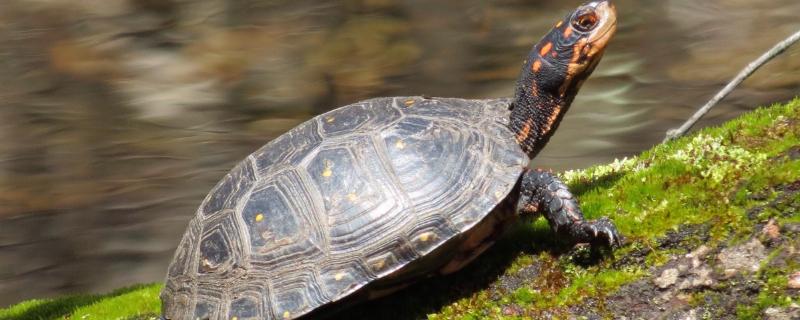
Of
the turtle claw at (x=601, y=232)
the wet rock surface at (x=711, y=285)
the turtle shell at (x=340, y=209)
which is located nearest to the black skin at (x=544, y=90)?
the turtle shell at (x=340, y=209)

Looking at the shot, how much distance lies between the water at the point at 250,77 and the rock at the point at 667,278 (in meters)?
8.14

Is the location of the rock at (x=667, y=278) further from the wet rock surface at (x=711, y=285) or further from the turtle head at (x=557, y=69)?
the turtle head at (x=557, y=69)

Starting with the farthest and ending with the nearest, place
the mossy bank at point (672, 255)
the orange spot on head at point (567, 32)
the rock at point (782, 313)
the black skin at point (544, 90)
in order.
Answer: the orange spot on head at point (567, 32), the black skin at point (544, 90), the mossy bank at point (672, 255), the rock at point (782, 313)

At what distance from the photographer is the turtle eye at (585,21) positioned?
19.3 feet

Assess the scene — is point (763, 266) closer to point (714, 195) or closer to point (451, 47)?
point (714, 195)

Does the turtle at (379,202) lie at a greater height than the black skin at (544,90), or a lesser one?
lesser

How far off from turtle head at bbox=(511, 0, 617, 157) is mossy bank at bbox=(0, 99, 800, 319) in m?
0.80

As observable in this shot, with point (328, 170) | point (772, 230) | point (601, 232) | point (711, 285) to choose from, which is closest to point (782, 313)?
point (711, 285)

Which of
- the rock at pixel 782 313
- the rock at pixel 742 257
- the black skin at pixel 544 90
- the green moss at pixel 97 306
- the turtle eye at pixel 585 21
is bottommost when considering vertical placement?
the green moss at pixel 97 306

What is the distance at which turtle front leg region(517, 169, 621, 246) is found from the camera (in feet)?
17.0

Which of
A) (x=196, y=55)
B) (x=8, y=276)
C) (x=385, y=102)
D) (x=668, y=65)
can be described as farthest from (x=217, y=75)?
(x=668, y=65)

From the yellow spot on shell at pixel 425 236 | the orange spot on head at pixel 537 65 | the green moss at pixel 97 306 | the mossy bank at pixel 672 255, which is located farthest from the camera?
the green moss at pixel 97 306

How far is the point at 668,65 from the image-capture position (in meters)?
13.0

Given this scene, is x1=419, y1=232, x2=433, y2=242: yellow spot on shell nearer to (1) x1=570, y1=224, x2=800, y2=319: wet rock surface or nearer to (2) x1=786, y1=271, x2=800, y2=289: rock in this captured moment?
(1) x1=570, y1=224, x2=800, y2=319: wet rock surface
